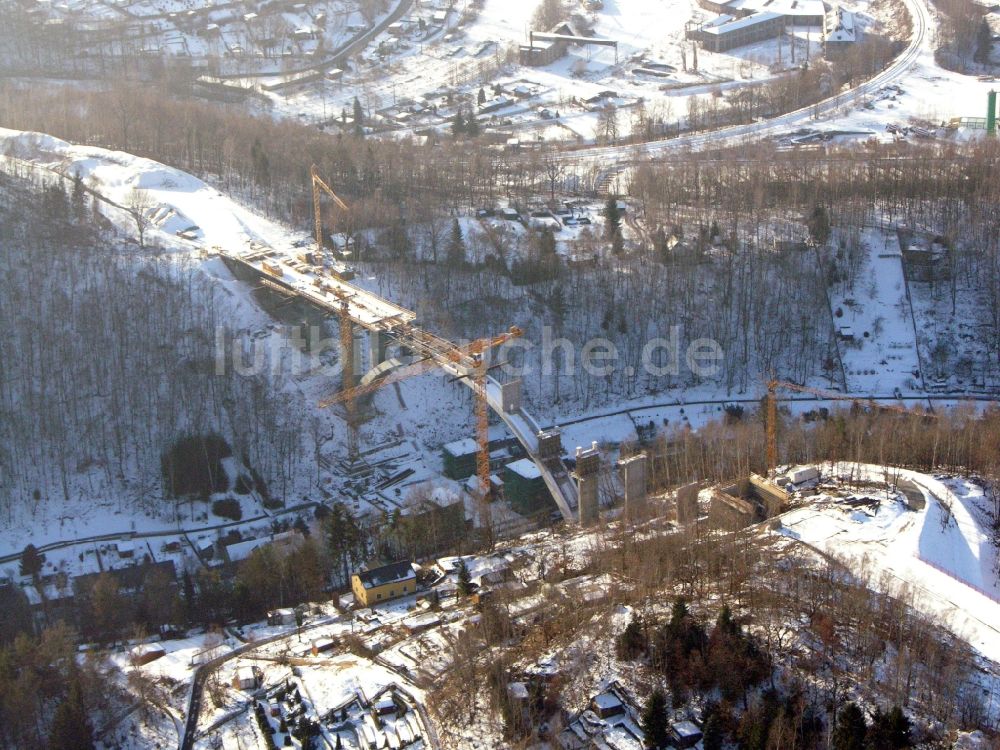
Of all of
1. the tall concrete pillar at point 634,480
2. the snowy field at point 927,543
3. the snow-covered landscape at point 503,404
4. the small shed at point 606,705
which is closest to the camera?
the small shed at point 606,705

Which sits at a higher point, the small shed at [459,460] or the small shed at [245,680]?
the small shed at [245,680]

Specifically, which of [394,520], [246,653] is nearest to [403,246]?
[394,520]

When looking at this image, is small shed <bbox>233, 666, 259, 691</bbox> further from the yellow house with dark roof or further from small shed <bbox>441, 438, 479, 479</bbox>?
small shed <bbox>441, 438, 479, 479</bbox>

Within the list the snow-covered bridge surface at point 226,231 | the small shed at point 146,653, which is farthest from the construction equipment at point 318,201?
the small shed at point 146,653

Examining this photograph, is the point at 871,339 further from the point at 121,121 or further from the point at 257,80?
the point at 257,80

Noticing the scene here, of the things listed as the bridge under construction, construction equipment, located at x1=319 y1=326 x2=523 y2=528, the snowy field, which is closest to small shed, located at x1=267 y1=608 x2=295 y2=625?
construction equipment, located at x1=319 y1=326 x2=523 y2=528

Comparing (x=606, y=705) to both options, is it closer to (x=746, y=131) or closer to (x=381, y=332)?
(x=381, y=332)

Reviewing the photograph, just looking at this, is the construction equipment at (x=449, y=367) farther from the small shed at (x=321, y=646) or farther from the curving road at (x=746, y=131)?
the curving road at (x=746, y=131)
